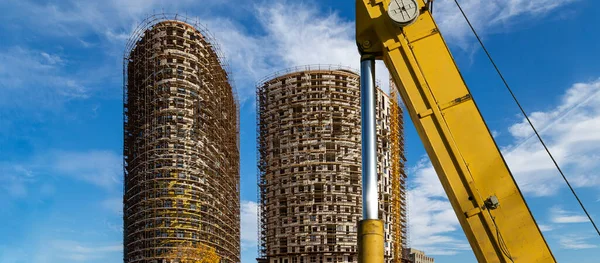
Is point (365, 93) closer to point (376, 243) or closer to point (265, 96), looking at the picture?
point (376, 243)

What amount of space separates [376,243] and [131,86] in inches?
2559

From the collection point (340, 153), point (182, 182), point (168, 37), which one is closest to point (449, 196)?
point (182, 182)

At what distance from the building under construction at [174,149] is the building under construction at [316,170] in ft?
22.2

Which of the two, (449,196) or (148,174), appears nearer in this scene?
(449,196)

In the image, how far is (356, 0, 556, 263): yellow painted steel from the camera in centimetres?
982

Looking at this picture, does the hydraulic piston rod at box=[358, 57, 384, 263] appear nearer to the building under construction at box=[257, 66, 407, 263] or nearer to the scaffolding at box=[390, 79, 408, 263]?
the building under construction at box=[257, 66, 407, 263]

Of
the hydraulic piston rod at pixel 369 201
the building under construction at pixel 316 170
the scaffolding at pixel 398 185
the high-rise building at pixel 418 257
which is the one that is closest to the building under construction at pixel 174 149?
the building under construction at pixel 316 170

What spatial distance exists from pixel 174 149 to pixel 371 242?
56872 millimetres

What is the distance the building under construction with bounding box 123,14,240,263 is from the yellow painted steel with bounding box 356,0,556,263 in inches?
2136

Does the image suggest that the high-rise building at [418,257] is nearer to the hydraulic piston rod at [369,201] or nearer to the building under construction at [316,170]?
the building under construction at [316,170]

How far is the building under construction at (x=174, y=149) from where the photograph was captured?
6309 centimetres

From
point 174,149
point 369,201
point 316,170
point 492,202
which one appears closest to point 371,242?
point 369,201

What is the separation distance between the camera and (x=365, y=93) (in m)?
10.7

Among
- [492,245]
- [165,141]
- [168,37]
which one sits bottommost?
[492,245]
